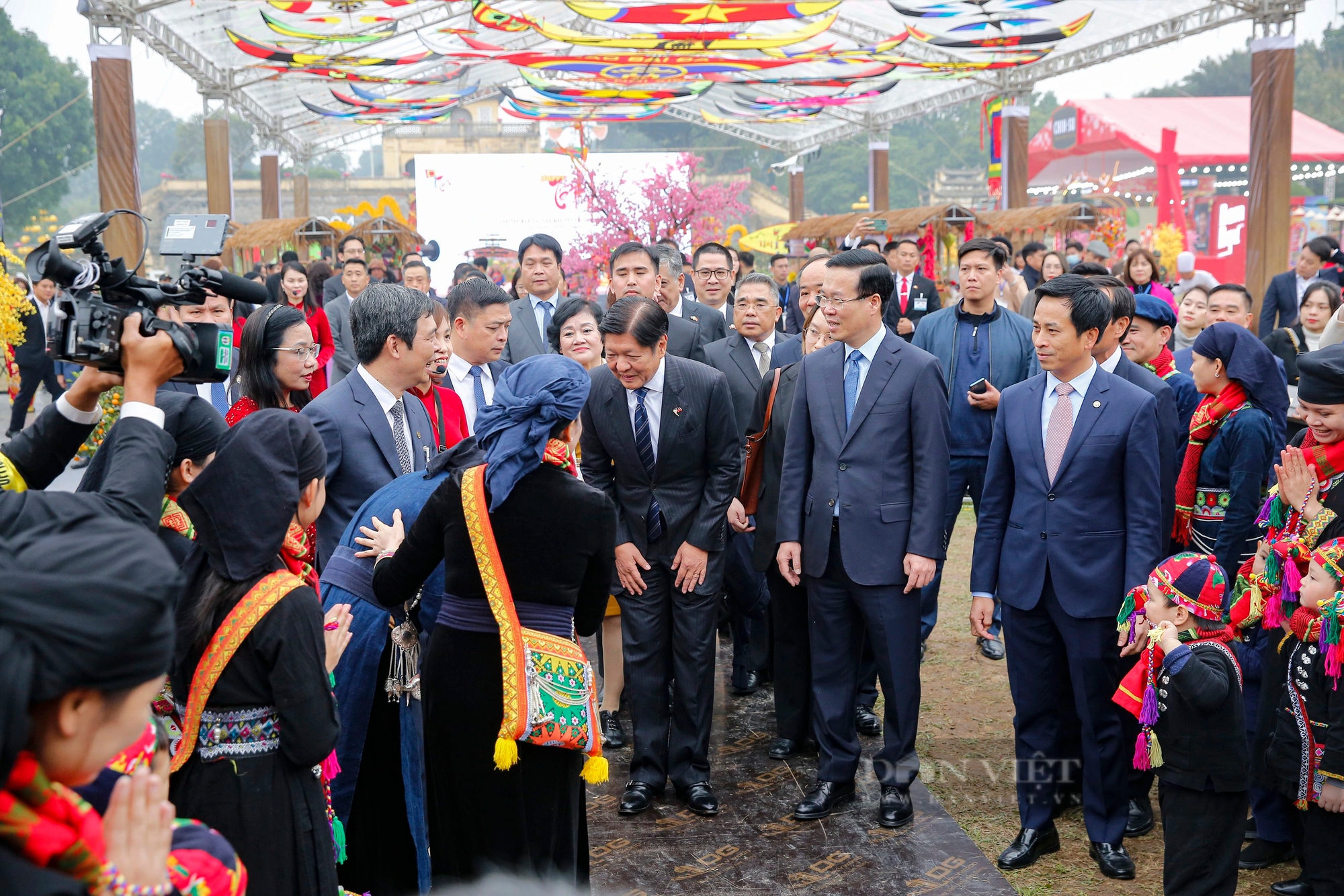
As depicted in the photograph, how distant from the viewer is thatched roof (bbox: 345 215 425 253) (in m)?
14.8

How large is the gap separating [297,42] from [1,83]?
2206 centimetres

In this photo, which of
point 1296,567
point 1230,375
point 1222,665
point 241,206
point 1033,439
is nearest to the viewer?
point 1222,665

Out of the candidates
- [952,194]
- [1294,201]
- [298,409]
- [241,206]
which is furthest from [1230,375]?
[241,206]

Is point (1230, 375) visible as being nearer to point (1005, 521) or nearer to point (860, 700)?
point (1005, 521)

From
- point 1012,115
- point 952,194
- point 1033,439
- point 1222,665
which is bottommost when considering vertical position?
point 1222,665

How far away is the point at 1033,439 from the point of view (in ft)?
10.9

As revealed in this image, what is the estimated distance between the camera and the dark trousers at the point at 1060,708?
3217 millimetres

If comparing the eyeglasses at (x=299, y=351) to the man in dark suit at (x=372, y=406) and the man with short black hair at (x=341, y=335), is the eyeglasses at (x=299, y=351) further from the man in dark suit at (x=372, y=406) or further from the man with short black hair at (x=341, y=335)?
the man with short black hair at (x=341, y=335)

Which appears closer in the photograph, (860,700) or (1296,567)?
(1296,567)

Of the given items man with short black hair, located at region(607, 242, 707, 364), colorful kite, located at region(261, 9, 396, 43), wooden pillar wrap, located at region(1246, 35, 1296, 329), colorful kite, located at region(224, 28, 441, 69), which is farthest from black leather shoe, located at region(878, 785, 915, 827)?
colorful kite, located at region(224, 28, 441, 69)

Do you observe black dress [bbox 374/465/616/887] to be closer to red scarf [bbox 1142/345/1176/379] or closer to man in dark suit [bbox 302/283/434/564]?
man in dark suit [bbox 302/283/434/564]

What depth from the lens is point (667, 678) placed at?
12.4 ft

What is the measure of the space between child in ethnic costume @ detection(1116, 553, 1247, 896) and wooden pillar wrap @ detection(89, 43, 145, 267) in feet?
38.3

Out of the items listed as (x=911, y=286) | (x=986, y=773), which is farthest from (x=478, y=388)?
(x=911, y=286)
